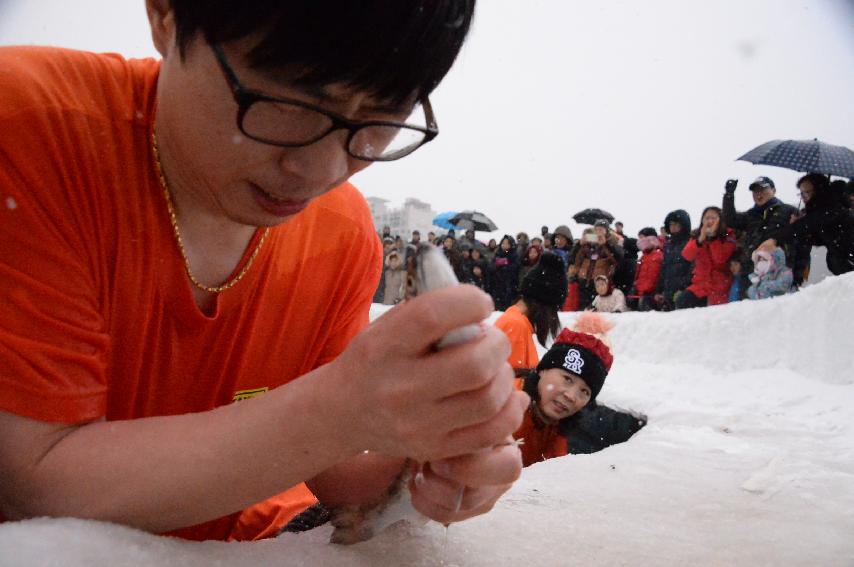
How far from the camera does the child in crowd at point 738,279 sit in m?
6.40

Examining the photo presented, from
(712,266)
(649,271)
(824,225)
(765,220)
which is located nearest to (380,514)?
(824,225)

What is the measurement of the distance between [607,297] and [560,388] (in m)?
4.63

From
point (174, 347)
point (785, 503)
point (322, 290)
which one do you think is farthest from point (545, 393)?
point (174, 347)

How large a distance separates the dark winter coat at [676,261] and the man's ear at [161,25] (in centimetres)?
719

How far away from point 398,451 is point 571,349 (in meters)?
2.98

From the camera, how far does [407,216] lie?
18594 millimetres

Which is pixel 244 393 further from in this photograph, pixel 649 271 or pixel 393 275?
pixel 393 275

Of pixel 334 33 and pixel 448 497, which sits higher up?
pixel 334 33

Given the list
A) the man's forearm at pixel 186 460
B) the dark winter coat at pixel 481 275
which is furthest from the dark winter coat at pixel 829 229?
the man's forearm at pixel 186 460

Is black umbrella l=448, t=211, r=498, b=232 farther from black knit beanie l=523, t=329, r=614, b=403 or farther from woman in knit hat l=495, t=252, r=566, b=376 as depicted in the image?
black knit beanie l=523, t=329, r=614, b=403

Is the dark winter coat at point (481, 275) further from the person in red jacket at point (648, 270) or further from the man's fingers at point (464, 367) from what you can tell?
the man's fingers at point (464, 367)

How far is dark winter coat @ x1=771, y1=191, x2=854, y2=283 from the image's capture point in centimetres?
533

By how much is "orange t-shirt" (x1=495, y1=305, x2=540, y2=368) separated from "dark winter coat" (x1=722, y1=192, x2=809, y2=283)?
132 inches

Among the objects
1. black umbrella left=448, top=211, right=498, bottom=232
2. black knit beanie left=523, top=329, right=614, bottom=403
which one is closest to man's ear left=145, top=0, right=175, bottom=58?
black knit beanie left=523, top=329, right=614, bottom=403
